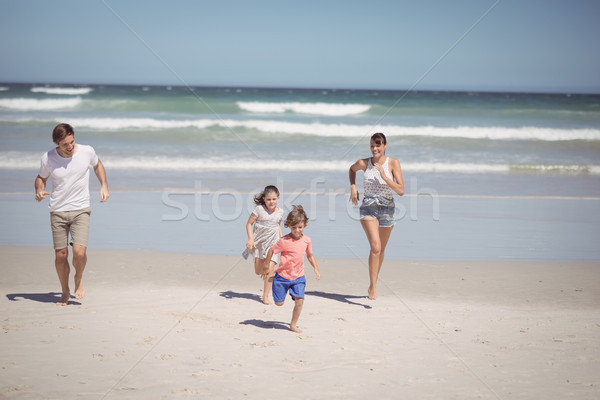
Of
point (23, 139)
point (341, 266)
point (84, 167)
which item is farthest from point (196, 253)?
point (23, 139)

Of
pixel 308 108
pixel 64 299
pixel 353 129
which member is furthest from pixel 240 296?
pixel 308 108

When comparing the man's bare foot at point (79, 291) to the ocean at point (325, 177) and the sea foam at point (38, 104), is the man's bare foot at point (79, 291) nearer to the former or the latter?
the ocean at point (325, 177)

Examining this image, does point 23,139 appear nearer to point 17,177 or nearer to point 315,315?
point 17,177

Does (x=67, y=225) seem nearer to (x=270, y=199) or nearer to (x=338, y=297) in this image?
(x=270, y=199)

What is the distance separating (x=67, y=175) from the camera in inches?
225

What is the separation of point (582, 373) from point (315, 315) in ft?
7.79

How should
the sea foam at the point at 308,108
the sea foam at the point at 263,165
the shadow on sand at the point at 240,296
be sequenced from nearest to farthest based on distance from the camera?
the shadow on sand at the point at 240,296 < the sea foam at the point at 263,165 < the sea foam at the point at 308,108

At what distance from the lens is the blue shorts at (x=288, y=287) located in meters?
5.35

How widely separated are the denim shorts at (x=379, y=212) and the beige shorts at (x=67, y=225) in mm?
2807

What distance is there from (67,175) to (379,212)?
3.15 m

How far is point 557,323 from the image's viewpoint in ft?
18.8

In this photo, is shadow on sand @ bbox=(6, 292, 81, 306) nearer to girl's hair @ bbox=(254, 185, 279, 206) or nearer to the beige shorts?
the beige shorts

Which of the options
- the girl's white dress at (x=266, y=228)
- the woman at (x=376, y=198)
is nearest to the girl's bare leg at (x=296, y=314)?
the girl's white dress at (x=266, y=228)

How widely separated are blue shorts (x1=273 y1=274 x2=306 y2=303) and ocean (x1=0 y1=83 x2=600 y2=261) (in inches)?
122
